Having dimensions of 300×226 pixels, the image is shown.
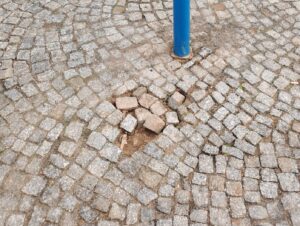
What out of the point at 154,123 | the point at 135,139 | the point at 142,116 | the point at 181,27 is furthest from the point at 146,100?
the point at 181,27

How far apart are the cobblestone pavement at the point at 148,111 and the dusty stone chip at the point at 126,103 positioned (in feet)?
0.13

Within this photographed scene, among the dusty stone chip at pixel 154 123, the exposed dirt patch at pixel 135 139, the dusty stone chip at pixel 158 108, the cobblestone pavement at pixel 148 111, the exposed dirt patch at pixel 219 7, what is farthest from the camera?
the exposed dirt patch at pixel 219 7

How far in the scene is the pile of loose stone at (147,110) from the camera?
14.2 feet

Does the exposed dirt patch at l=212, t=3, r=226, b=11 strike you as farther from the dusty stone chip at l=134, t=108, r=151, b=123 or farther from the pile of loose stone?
the dusty stone chip at l=134, t=108, r=151, b=123

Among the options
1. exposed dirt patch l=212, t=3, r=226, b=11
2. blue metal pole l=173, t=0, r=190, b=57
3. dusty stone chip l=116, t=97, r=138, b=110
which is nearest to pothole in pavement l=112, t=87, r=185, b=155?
dusty stone chip l=116, t=97, r=138, b=110

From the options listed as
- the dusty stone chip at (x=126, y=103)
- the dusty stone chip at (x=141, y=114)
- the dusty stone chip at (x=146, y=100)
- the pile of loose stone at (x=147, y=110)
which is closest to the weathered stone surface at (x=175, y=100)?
the pile of loose stone at (x=147, y=110)

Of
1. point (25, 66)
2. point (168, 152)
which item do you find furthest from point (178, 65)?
point (25, 66)

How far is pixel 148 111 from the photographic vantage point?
4.45m

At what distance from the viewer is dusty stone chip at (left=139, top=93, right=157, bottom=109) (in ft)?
14.8

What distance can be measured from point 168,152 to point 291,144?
1.41 metres

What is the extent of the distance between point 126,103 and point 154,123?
0.46 m

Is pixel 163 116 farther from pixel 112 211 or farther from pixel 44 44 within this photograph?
pixel 44 44

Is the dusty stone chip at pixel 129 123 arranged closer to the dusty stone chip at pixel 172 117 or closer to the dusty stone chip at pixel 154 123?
the dusty stone chip at pixel 154 123

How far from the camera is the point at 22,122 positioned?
4379 millimetres
